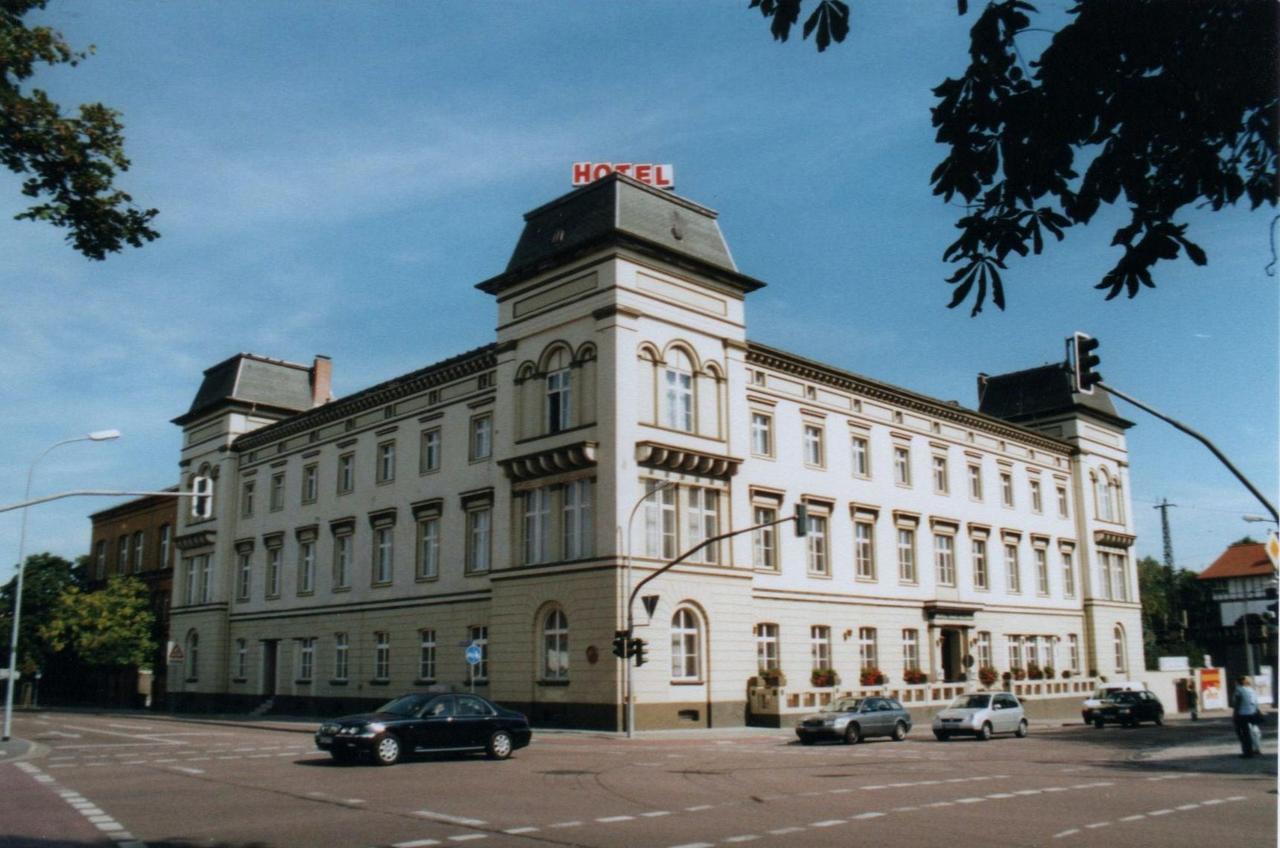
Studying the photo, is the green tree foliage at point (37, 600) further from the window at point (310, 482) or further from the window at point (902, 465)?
the window at point (902, 465)

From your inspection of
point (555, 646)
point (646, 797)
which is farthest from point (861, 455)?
point (646, 797)

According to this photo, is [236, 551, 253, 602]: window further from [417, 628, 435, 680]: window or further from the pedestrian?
the pedestrian

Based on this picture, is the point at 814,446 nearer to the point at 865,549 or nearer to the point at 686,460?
the point at 865,549

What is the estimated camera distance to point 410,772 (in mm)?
20188

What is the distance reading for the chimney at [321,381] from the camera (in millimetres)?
58250

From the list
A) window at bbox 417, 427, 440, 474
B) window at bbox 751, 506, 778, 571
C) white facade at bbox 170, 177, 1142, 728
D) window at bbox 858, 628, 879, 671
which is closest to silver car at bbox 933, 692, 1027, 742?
white facade at bbox 170, 177, 1142, 728

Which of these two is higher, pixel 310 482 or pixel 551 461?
pixel 310 482

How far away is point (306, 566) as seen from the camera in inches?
1938

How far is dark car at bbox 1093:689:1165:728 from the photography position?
40438mm

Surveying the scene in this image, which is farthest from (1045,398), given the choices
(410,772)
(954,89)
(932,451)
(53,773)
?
(954,89)

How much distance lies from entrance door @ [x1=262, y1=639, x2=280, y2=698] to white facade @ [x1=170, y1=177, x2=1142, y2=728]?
0.13 m

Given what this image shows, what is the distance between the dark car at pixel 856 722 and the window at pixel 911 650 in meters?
12.5

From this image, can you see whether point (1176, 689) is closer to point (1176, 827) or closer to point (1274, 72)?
point (1176, 827)

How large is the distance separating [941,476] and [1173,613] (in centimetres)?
5763
